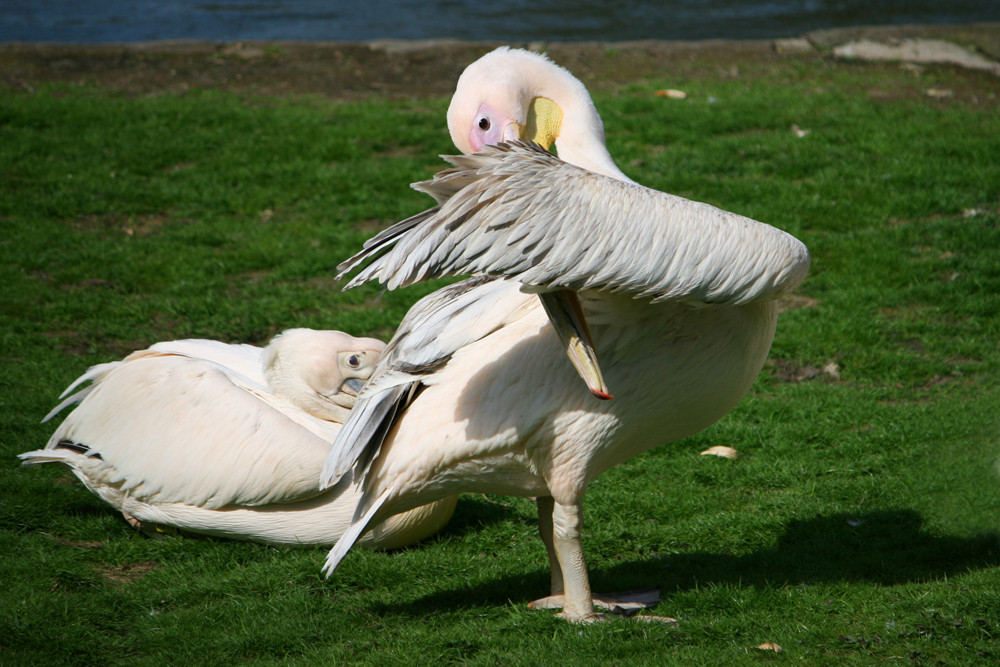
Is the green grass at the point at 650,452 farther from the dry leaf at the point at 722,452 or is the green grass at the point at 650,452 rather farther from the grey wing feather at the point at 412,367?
the grey wing feather at the point at 412,367

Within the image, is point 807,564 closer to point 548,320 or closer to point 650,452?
point 650,452

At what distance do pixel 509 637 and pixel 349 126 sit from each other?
5513mm

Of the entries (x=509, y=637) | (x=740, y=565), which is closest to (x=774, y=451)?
(x=740, y=565)

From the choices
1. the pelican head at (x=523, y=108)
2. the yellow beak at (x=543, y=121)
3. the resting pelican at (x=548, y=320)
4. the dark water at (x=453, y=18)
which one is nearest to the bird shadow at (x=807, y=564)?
the resting pelican at (x=548, y=320)

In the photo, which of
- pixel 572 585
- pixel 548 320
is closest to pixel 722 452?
pixel 572 585

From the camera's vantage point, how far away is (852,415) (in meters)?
4.43

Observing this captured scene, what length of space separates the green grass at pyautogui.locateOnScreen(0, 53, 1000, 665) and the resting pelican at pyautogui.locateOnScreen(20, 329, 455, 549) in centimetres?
14

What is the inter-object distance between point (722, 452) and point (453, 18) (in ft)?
33.5

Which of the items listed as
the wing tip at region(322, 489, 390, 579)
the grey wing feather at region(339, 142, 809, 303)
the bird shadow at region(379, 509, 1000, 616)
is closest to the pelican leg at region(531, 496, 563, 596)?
the bird shadow at region(379, 509, 1000, 616)

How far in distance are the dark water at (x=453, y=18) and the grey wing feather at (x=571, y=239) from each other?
9.29 metres

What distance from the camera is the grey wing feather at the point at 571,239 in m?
2.42

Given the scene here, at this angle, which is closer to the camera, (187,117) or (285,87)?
(187,117)

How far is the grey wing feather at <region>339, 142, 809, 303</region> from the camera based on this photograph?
7.93 ft

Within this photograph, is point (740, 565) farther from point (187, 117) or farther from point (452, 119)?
point (187, 117)
